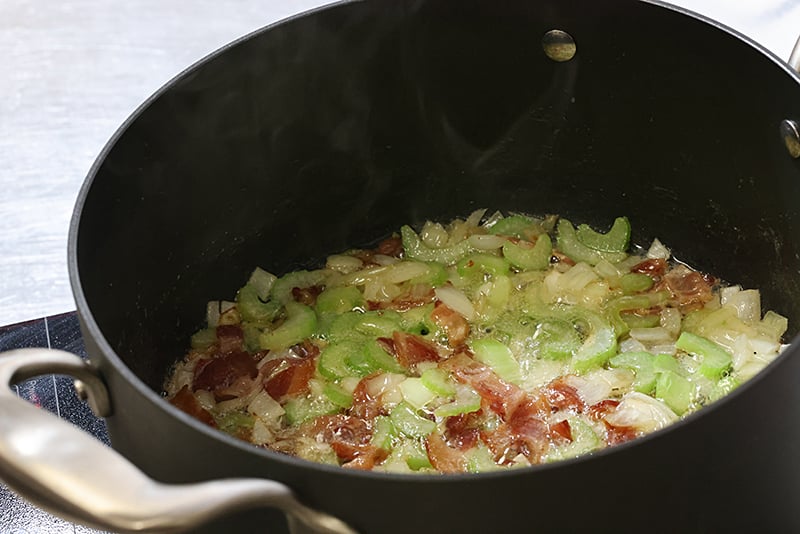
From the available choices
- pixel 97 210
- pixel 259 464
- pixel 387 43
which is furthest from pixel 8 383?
pixel 387 43

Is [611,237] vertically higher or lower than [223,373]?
higher

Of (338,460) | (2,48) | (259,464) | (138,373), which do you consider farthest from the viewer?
(2,48)

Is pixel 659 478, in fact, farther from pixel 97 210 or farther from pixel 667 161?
pixel 667 161

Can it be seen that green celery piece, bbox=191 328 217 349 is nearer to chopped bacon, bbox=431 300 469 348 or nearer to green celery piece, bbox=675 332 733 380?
chopped bacon, bbox=431 300 469 348

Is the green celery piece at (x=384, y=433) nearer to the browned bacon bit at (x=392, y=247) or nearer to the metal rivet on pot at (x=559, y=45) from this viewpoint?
the browned bacon bit at (x=392, y=247)

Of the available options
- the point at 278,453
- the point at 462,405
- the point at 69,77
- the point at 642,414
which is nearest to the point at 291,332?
the point at 462,405

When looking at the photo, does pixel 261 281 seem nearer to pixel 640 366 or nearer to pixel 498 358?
pixel 498 358
